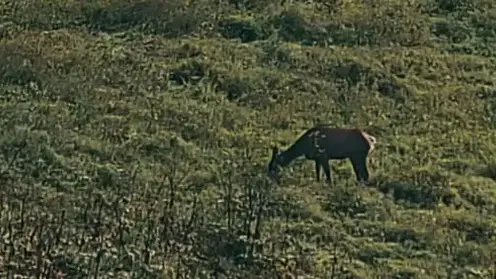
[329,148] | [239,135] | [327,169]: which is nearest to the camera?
[327,169]

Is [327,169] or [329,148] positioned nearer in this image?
[327,169]

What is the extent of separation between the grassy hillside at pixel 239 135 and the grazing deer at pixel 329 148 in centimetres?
19

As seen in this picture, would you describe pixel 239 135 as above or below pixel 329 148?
below

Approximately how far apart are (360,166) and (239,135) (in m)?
1.72

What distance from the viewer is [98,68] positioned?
17.5 metres

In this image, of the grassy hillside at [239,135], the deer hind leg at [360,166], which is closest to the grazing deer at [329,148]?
the deer hind leg at [360,166]

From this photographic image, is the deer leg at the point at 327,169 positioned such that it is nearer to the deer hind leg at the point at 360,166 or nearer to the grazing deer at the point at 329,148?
the grazing deer at the point at 329,148

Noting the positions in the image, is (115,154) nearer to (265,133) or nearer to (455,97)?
(265,133)

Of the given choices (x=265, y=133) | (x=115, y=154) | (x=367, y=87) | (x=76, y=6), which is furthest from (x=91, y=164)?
(x=76, y=6)

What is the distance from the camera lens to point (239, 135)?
15.0 meters

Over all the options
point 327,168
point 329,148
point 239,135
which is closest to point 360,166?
point 327,168

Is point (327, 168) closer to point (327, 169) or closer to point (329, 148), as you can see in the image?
point (327, 169)

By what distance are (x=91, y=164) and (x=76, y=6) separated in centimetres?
829

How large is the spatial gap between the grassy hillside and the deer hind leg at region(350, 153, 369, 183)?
0.41 ft
